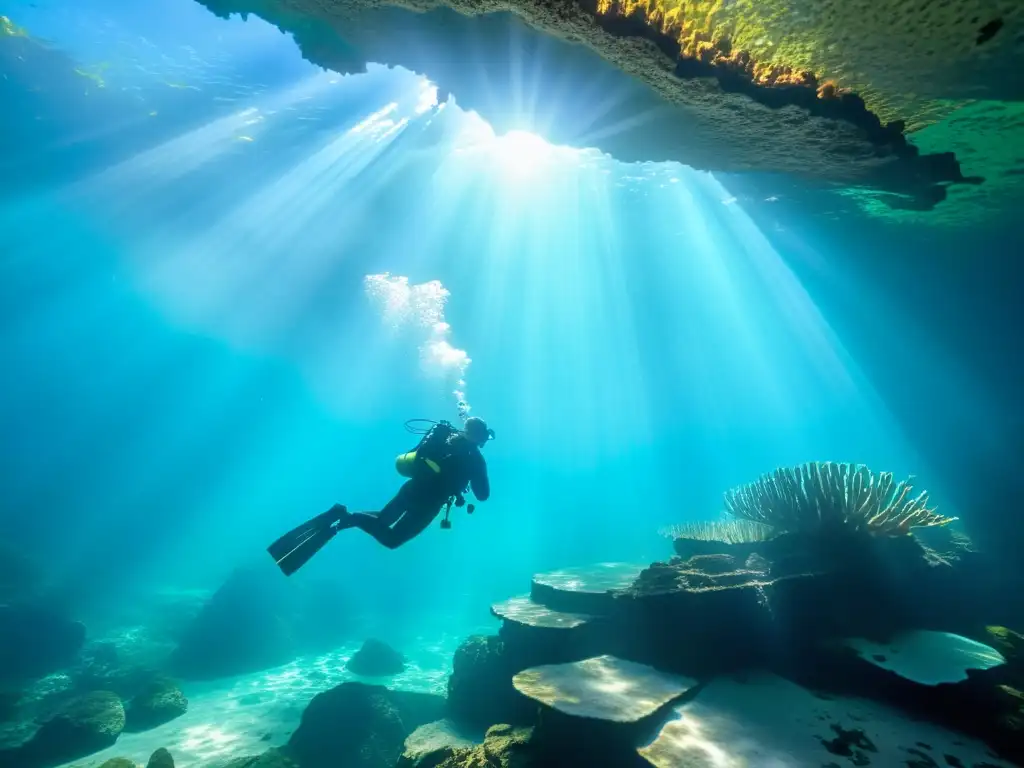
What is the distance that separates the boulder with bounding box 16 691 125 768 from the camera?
387 inches

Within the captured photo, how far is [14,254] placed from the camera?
98.4 ft

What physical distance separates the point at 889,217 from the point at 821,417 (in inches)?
3540

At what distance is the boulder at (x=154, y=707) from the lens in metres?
11.8

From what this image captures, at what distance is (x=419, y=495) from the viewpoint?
6.98 m

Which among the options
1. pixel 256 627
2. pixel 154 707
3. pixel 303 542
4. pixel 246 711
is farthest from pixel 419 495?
pixel 256 627

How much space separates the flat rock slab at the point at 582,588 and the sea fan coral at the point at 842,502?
254 centimetres

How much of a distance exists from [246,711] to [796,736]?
14475mm

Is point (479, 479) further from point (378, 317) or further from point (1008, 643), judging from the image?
point (378, 317)

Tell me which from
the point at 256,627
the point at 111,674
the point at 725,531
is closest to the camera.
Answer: the point at 725,531

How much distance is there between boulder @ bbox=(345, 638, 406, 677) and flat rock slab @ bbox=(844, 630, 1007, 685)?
55.1 ft

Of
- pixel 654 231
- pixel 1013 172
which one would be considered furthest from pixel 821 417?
pixel 1013 172

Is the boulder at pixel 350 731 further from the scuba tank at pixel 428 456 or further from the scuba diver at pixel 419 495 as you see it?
the scuba tank at pixel 428 456

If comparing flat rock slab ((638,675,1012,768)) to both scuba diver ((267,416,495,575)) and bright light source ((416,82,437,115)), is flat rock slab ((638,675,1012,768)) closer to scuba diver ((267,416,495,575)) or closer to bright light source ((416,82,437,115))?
scuba diver ((267,416,495,575))

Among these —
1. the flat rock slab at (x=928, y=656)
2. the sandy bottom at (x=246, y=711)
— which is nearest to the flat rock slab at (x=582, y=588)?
the flat rock slab at (x=928, y=656)
